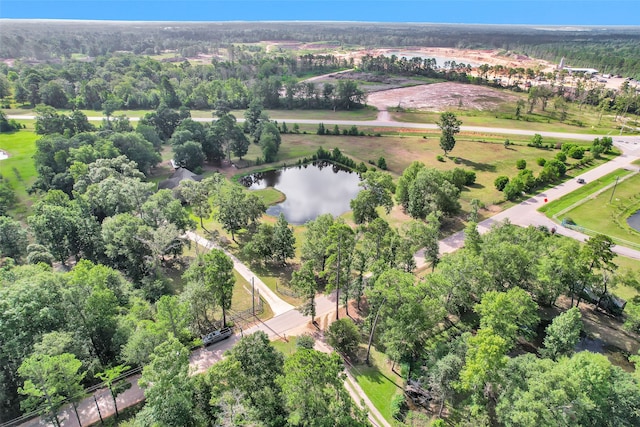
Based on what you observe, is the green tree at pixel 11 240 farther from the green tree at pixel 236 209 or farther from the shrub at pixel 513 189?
the shrub at pixel 513 189

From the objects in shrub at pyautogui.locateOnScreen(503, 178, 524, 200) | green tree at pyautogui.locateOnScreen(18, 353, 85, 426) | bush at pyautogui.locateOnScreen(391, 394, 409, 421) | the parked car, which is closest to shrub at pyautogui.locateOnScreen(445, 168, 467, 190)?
shrub at pyautogui.locateOnScreen(503, 178, 524, 200)

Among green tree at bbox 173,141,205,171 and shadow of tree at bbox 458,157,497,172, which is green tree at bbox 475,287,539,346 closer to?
shadow of tree at bbox 458,157,497,172

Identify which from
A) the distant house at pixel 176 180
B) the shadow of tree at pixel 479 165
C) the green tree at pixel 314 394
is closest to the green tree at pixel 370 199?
the distant house at pixel 176 180

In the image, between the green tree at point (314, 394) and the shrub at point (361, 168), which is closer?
the green tree at point (314, 394)

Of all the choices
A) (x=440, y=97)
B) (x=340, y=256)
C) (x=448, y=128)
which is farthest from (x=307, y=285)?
(x=440, y=97)

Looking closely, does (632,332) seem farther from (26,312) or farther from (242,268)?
(26,312)

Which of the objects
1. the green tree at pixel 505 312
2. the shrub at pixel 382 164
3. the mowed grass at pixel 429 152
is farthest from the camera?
the shrub at pixel 382 164
